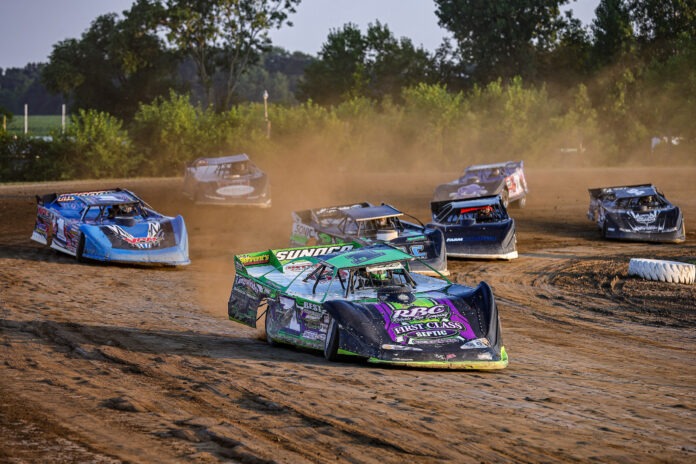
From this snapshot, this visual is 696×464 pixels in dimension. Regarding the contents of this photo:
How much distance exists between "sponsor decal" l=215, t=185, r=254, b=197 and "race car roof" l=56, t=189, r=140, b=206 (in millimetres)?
10637

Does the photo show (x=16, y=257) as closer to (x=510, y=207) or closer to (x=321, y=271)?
(x=321, y=271)

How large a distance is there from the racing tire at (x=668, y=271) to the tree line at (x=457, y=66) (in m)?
33.0

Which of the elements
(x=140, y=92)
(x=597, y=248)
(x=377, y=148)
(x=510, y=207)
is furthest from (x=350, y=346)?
(x=140, y=92)

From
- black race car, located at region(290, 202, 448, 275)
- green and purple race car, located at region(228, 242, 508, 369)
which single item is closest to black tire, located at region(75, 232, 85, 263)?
black race car, located at region(290, 202, 448, 275)

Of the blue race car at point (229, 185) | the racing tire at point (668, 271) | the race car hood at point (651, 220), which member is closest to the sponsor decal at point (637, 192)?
the race car hood at point (651, 220)

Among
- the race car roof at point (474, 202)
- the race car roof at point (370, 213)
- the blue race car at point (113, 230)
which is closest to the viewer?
the race car roof at point (370, 213)

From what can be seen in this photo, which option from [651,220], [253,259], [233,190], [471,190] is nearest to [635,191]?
[651,220]

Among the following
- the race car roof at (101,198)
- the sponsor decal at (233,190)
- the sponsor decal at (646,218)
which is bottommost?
the sponsor decal at (646,218)

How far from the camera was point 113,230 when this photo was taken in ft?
65.0

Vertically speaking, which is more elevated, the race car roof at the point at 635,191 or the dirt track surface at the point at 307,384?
the race car roof at the point at 635,191

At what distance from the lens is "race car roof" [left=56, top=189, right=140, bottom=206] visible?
67.7 ft

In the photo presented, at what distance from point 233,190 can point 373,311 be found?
22215mm

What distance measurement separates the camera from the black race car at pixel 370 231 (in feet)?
60.2

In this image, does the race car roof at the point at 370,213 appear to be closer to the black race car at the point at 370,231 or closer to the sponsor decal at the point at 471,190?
the black race car at the point at 370,231
